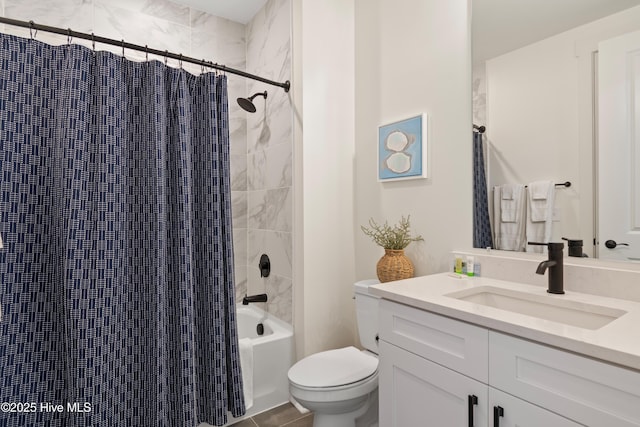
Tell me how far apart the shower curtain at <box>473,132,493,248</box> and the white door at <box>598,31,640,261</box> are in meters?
0.41

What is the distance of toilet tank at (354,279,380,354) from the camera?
1.72 meters

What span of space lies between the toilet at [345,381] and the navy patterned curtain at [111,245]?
43 cm

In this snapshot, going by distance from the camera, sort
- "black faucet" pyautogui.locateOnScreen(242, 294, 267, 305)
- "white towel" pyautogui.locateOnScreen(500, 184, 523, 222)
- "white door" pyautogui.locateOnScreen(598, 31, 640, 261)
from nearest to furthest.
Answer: "white door" pyautogui.locateOnScreen(598, 31, 640, 261)
"white towel" pyautogui.locateOnScreen(500, 184, 523, 222)
"black faucet" pyautogui.locateOnScreen(242, 294, 267, 305)

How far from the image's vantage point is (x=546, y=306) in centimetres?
116

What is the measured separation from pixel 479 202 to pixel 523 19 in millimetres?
807

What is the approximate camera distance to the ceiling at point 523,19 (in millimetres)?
1220

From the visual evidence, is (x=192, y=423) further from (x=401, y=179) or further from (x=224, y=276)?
(x=401, y=179)

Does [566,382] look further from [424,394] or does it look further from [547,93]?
[547,93]

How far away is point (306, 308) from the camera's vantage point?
2014 millimetres

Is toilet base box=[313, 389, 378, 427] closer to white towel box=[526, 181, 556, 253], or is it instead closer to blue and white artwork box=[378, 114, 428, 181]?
white towel box=[526, 181, 556, 253]

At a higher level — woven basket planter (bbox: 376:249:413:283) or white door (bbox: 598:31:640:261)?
white door (bbox: 598:31:640:261)

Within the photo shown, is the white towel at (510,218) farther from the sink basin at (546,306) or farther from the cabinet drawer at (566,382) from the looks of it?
the cabinet drawer at (566,382)

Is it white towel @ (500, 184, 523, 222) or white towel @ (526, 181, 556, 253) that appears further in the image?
white towel @ (500, 184, 523, 222)

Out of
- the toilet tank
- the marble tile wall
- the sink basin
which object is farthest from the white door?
the marble tile wall
